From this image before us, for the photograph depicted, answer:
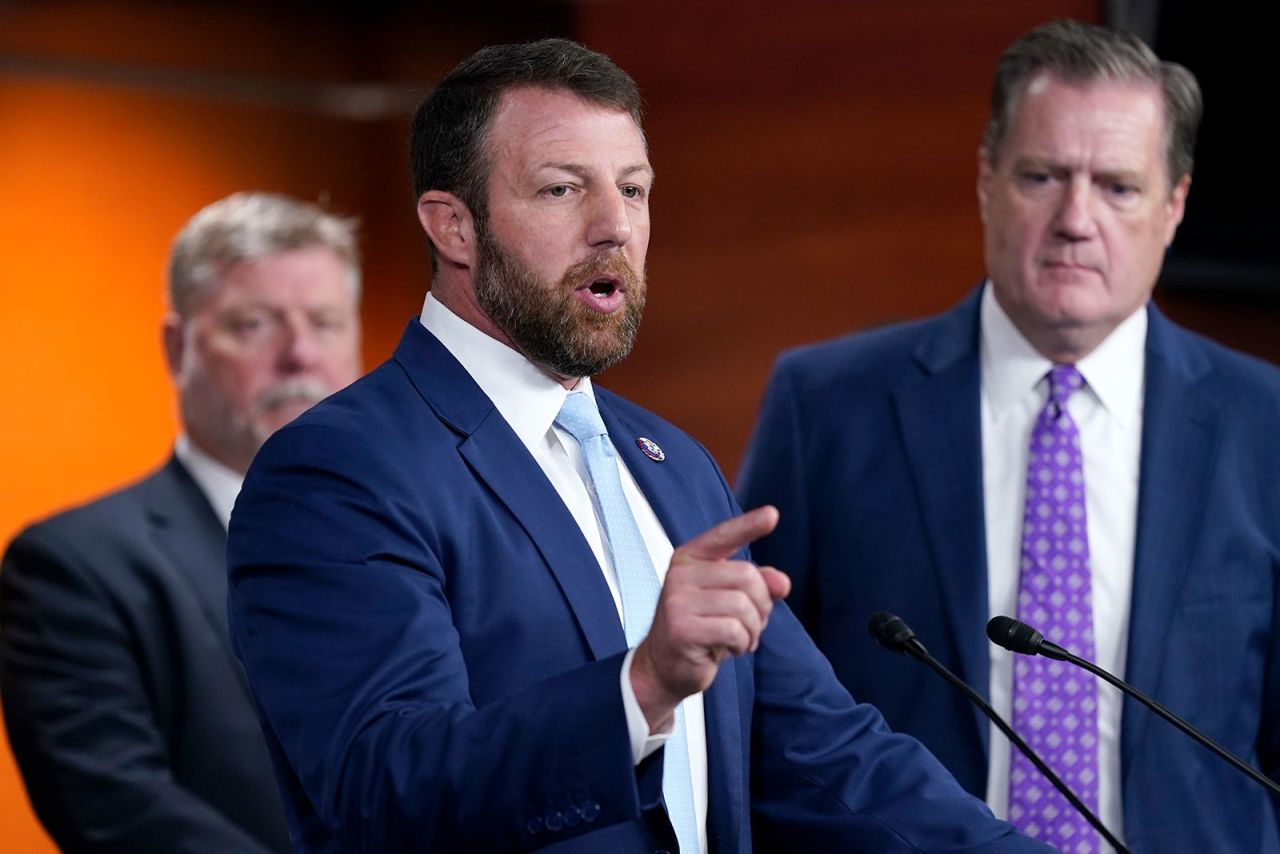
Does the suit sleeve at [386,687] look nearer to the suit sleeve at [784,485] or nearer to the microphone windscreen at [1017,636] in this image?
the microphone windscreen at [1017,636]

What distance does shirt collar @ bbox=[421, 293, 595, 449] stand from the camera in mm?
1915

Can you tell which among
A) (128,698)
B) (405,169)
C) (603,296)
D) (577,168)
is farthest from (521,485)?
(405,169)

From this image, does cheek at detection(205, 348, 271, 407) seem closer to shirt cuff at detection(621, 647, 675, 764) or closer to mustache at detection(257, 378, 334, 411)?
mustache at detection(257, 378, 334, 411)

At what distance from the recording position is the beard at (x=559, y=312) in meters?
1.90

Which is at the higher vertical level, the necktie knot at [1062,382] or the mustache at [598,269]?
the mustache at [598,269]

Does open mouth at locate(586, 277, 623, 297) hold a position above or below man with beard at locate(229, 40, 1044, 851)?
above

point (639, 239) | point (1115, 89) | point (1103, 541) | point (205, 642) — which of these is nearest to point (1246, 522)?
point (1103, 541)

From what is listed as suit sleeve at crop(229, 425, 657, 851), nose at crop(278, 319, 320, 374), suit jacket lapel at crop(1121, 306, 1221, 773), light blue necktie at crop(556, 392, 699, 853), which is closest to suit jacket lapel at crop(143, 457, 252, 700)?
nose at crop(278, 319, 320, 374)

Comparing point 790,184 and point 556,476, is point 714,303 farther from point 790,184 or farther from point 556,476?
point 556,476

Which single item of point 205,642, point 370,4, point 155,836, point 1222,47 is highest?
point 370,4

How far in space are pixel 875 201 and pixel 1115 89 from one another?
2112 mm

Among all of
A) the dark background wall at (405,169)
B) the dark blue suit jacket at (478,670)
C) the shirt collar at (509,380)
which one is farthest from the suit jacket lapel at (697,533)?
the dark background wall at (405,169)

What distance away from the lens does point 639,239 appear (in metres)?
1.92

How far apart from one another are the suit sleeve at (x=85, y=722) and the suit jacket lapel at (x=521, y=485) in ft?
4.46
